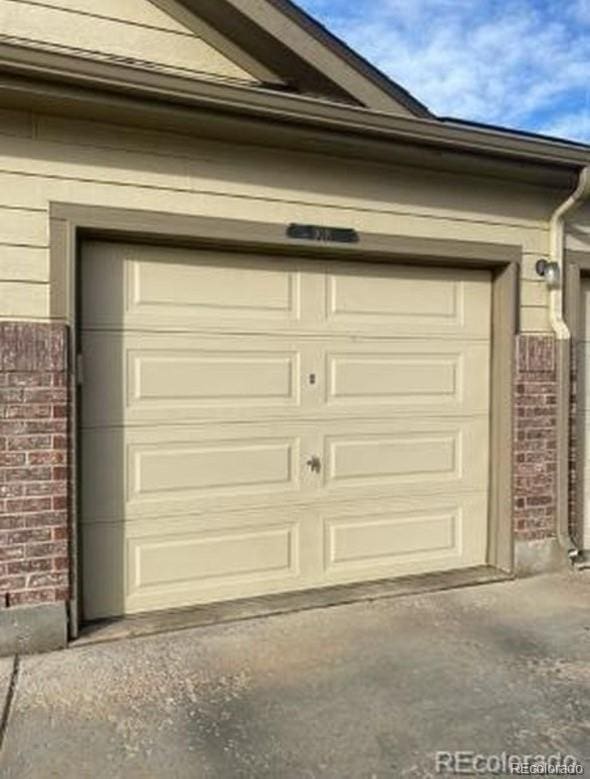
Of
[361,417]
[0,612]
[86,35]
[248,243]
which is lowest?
[0,612]

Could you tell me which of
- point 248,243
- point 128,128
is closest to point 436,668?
point 248,243

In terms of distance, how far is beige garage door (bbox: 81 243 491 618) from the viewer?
420cm

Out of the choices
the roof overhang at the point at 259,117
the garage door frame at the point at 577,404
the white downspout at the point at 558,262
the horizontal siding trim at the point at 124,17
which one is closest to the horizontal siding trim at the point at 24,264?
the roof overhang at the point at 259,117

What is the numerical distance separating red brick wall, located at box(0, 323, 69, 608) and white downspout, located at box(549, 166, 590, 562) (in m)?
3.39

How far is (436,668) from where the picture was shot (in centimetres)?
364

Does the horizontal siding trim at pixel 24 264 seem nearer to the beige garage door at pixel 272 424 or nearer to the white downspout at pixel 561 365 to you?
the beige garage door at pixel 272 424

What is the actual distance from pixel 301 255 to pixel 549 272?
1.84 m

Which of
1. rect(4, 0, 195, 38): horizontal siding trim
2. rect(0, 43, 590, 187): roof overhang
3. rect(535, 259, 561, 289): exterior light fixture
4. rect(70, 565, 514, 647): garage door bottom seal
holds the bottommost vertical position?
rect(70, 565, 514, 647): garage door bottom seal

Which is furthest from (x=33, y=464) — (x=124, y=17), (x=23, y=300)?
(x=124, y=17)

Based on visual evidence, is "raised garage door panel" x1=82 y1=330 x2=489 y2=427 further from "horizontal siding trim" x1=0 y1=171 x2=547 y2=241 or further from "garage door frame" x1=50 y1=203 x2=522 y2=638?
"horizontal siding trim" x1=0 y1=171 x2=547 y2=241

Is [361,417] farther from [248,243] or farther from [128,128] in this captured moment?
[128,128]

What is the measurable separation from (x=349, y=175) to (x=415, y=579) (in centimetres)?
271

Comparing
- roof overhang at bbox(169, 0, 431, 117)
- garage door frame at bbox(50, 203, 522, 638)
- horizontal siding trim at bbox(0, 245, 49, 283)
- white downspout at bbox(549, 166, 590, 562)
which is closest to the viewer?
horizontal siding trim at bbox(0, 245, 49, 283)

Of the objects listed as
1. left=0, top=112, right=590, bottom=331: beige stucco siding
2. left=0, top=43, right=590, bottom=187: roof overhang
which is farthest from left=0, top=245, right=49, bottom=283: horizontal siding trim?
left=0, top=43, right=590, bottom=187: roof overhang
